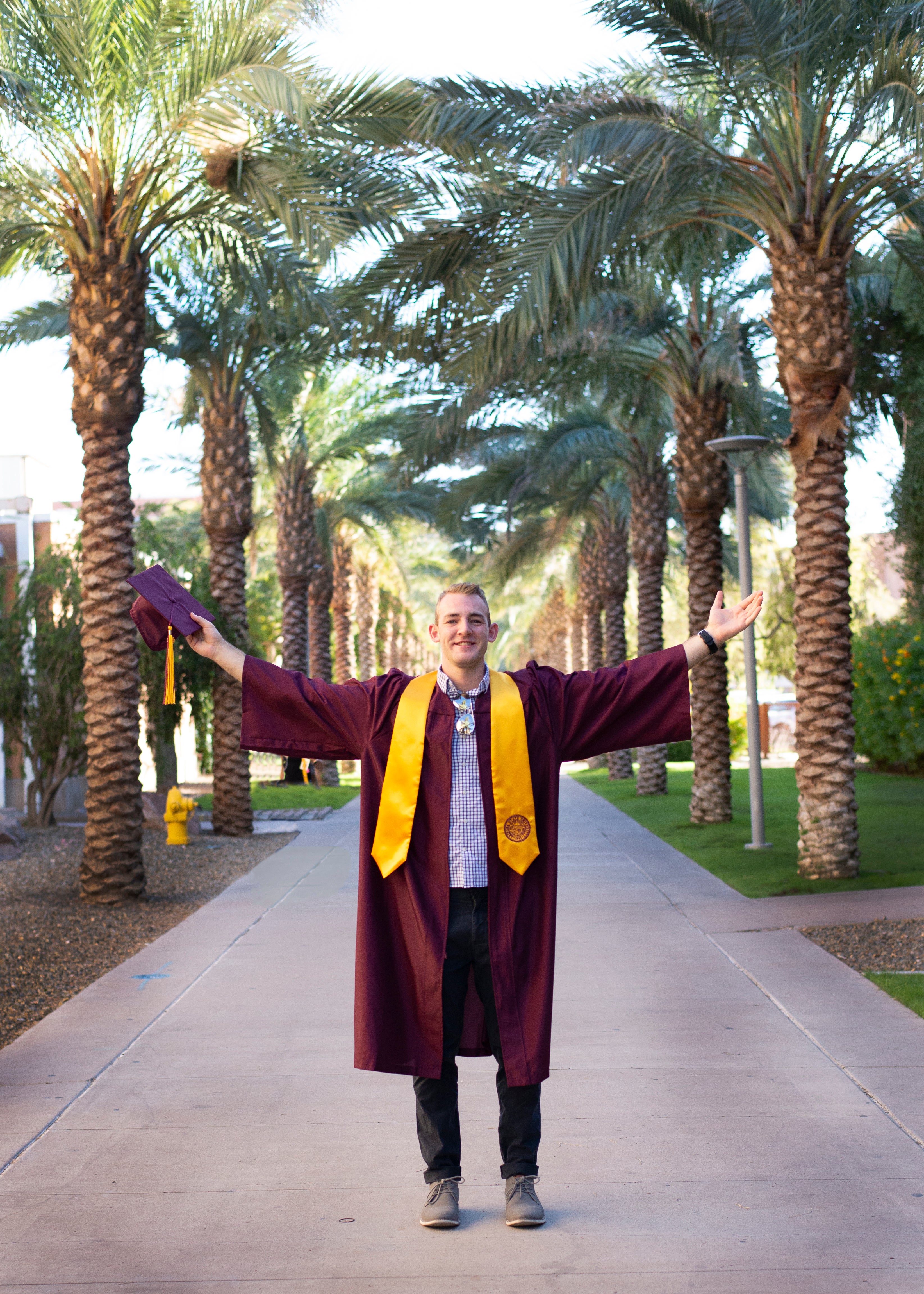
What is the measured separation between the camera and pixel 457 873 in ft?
13.9

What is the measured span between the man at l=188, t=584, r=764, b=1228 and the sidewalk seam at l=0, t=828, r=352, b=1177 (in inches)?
65.9

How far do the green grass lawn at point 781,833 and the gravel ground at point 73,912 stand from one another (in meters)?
4.76

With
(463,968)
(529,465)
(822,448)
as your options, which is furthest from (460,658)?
(529,465)

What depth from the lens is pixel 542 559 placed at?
31.8 metres

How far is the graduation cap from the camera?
4.47 m

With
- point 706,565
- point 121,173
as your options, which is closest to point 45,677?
point 121,173

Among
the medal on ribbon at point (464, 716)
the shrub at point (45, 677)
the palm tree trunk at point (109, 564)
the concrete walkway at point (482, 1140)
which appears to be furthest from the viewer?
the shrub at point (45, 677)

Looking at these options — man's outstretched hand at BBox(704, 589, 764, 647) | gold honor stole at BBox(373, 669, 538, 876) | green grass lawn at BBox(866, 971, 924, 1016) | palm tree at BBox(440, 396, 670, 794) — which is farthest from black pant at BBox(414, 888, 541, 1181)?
palm tree at BBox(440, 396, 670, 794)

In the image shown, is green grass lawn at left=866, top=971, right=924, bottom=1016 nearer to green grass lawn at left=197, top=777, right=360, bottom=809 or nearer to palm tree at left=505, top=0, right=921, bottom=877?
palm tree at left=505, top=0, right=921, bottom=877

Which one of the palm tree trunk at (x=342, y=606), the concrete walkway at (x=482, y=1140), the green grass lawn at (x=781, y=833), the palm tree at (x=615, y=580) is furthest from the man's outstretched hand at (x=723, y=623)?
the palm tree trunk at (x=342, y=606)

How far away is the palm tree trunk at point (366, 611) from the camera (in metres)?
40.4

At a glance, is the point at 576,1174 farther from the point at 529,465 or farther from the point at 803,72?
the point at 529,465

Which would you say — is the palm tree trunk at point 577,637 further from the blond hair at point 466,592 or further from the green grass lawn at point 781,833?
the blond hair at point 466,592

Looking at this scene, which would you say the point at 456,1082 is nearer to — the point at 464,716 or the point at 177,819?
the point at 464,716
